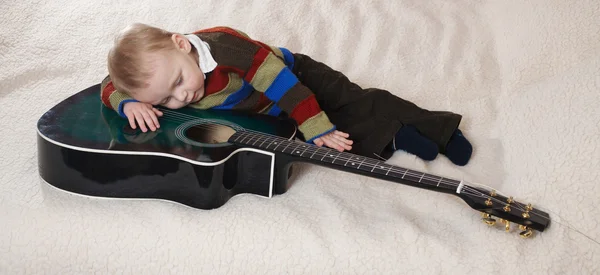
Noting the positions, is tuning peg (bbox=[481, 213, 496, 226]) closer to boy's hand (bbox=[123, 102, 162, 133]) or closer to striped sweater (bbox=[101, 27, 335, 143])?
striped sweater (bbox=[101, 27, 335, 143])

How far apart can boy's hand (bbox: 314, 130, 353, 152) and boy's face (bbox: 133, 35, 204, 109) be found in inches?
10.8

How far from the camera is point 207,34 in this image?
1368 mm

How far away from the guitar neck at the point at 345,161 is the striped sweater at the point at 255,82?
10cm

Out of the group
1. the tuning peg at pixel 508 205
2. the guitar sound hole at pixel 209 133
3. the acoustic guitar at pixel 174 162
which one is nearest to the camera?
the tuning peg at pixel 508 205

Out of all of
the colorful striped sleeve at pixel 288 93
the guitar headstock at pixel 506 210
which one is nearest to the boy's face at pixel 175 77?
the colorful striped sleeve at pixel 288 93

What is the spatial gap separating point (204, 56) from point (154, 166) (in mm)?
273

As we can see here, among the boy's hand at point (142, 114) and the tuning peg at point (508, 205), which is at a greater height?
the tuning peg at point (508, 205)

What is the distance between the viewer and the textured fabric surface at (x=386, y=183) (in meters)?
1.03

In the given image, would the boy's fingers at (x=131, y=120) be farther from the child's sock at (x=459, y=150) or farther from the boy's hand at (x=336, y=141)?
the child's sock at (x=459, y=150)

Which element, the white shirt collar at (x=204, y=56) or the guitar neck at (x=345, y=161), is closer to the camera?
the guitar neck at (x=345, y=161)

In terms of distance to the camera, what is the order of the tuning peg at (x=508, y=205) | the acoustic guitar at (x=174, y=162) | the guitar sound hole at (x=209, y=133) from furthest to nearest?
the guitar sound hole at (x=209, y=133)
the acoustic guitar at (x=174, y=162)
the tuning peg at (x=508, y=205)

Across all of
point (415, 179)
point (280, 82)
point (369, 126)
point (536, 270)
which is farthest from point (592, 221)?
point (280, 82)

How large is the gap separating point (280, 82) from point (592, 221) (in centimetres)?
65

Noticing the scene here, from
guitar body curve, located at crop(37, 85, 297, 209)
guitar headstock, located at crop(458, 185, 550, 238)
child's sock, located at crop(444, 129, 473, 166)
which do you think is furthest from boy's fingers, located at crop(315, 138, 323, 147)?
guitar headstock, located at crop(458, 185, 550, 238)
